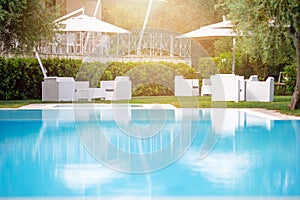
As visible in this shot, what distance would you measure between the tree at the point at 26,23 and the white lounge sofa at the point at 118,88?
8.35 feet

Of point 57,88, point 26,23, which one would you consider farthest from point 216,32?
point 26,23

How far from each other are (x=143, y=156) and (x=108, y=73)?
1134cm

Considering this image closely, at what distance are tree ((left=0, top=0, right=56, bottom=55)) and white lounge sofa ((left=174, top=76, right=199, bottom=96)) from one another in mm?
4590

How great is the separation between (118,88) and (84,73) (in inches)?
76.2

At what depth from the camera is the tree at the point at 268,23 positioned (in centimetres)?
1147

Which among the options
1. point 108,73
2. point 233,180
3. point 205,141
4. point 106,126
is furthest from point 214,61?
point 233,180

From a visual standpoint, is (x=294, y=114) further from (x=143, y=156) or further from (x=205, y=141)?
(x=143, y=156)

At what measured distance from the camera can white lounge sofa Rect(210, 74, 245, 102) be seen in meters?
16.0

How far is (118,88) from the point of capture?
54.4 ft

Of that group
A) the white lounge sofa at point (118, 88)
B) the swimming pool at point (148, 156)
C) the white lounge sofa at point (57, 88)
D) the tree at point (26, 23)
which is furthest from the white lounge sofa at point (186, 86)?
the swimming pool at point (148, 156)

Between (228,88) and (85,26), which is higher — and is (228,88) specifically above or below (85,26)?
below

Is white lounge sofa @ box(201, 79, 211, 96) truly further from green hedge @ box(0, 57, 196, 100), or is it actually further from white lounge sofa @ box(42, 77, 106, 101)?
white lounge sofa @ box(42, 77, 106, 101)

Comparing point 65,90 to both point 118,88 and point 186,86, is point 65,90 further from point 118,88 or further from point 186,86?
point 186,86

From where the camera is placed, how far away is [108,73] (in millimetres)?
18500
